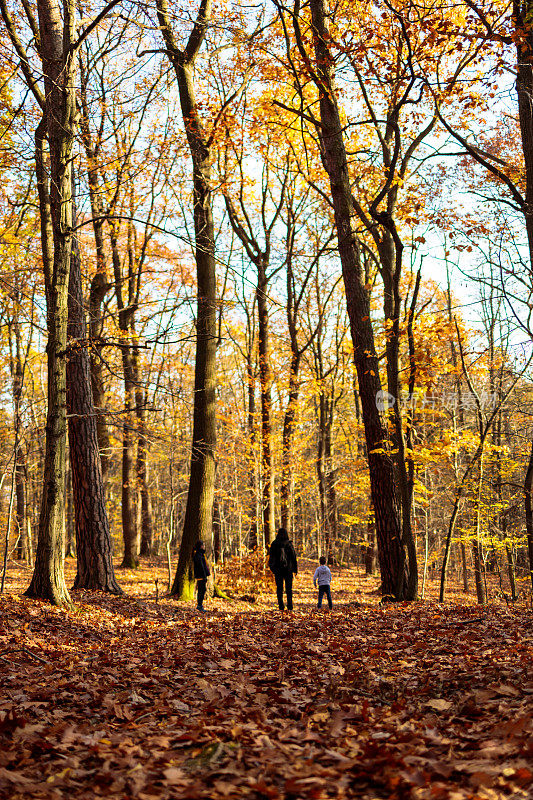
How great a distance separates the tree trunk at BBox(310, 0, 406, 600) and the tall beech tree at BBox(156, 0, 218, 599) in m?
2.66

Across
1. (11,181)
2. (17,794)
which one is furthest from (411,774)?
(11,181)

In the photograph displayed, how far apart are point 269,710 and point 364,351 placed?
8.18 metres

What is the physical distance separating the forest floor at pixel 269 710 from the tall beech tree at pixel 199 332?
3.81m

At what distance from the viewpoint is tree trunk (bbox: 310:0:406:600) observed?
A: 36.6 ft

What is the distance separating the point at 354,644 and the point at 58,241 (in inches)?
272

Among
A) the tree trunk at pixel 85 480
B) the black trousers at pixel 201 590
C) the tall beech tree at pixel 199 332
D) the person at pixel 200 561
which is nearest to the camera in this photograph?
the black trousers at pixel 201 590

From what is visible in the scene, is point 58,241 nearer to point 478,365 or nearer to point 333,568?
point 478,365

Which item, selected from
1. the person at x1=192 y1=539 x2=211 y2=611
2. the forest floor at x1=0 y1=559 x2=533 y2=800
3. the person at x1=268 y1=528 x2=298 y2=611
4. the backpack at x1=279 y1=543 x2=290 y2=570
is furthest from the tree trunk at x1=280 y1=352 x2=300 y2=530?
the forest floor at x1=0 y1=559 x2=533 y2=800

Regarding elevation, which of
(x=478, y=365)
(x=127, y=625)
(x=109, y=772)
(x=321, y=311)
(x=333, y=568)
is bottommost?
(x=333, y=568)

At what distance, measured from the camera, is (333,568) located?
26.6 meters

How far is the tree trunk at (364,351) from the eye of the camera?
36.6 ft

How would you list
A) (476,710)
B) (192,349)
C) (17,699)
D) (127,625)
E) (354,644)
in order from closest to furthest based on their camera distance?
(476,710), (17,699), (354,644), (127,625), (192,349)

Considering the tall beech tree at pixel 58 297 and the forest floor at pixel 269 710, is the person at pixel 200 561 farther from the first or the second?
the forest floor at pixel 269 710

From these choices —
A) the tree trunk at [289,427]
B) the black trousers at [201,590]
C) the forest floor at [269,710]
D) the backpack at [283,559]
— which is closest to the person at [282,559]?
the backpack at [283,559]
